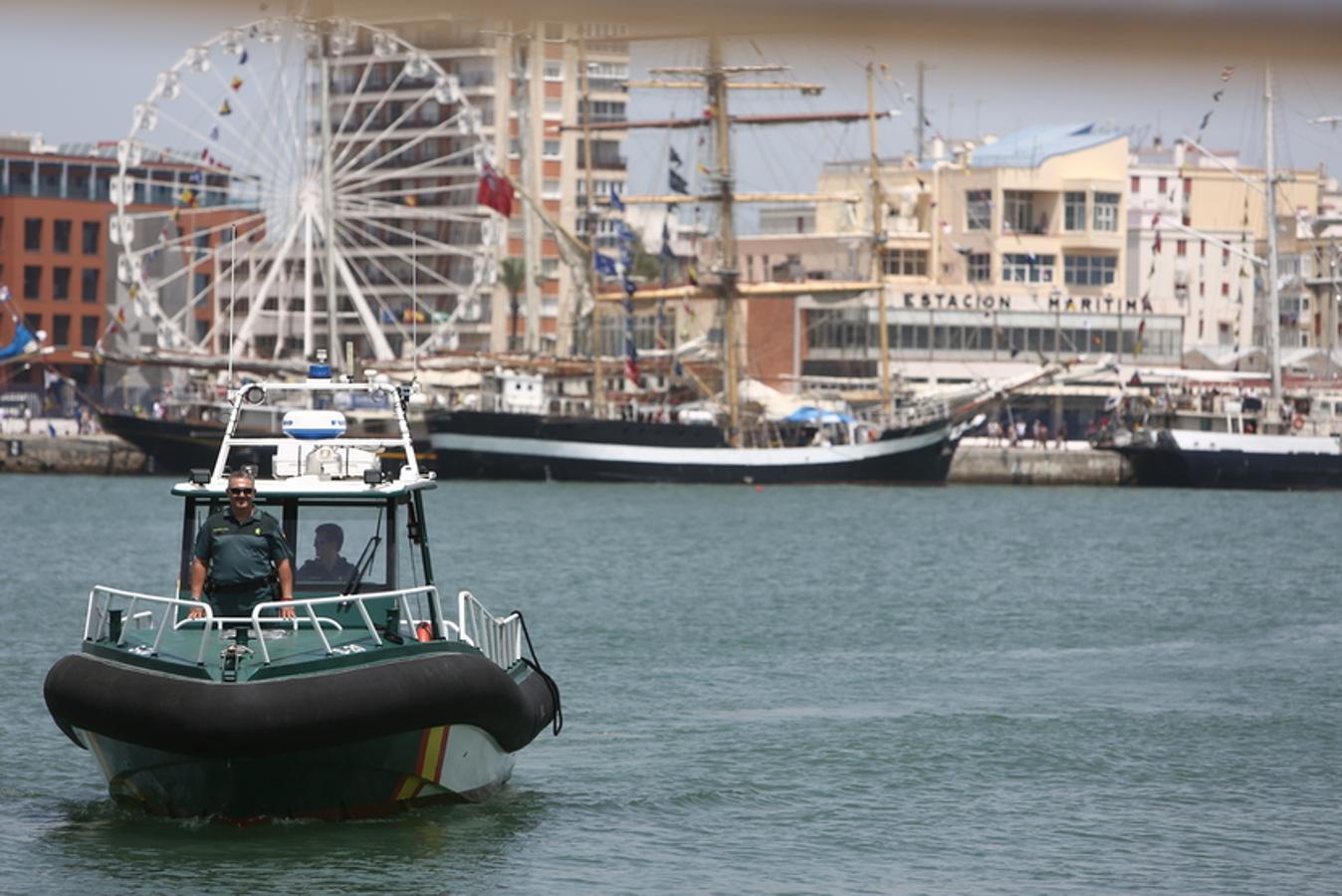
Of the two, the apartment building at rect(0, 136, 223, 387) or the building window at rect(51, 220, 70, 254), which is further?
the building window at rect(51, 220, 70, 254)

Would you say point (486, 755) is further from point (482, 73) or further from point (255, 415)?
point (482, 73)

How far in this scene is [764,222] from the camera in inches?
5281

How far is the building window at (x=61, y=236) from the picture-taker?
122m

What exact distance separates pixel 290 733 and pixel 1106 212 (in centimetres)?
11502

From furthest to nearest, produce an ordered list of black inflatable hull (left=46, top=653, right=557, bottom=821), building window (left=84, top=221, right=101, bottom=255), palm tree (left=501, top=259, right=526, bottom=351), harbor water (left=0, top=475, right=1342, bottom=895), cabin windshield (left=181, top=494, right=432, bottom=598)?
palm tree (left=501, top=259, right=526, bottom=351) → building window (left=84, top=221, right=101, bottom=255) → cabin windshield (left=181, top=494, right=432, bottom=598) → harbor water (left=0, top=475, right=1342, bottom=895) → black inflatable hull (left=46, top=653, right=557, bottom=821)

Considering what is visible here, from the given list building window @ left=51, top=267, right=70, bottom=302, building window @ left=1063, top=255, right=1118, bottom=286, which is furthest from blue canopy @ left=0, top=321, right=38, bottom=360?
building window @ left=1063, top=255, right=1118, bottom=286

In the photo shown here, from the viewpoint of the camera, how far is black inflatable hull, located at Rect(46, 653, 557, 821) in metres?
13.9

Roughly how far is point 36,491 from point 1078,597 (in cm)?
5031

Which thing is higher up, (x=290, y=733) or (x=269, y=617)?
(x=269, y=617)

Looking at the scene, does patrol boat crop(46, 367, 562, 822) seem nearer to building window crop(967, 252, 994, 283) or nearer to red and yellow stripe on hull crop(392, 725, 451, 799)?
red and yellow stripe on hull crop(392, 725, 451, 799)

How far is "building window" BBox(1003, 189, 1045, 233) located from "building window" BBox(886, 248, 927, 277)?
16.8 feet

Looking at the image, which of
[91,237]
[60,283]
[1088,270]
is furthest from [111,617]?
[91,237]

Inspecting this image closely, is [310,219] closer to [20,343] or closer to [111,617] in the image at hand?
[20,343]

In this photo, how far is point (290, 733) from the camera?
1399 cm
